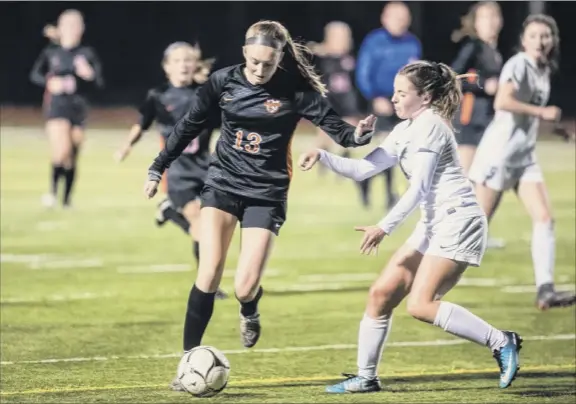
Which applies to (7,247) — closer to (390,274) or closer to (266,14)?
(390,274)

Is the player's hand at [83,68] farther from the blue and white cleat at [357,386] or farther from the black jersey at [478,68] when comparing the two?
the blue and white cleat at [357,386]

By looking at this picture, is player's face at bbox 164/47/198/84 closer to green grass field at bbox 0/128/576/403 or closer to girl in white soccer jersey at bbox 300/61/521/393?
green grass field at bbox 0/128/576/403

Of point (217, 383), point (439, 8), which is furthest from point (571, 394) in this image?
point (439, 8)

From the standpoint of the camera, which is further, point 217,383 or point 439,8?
point 439,8

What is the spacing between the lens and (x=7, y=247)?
14.0 metres

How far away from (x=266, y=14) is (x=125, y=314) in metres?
21.1

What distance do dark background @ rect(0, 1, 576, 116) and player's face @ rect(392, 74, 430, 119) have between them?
23000 mm

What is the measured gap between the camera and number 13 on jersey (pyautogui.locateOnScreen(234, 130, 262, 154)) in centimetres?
755

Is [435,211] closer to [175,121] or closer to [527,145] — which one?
[527,145]

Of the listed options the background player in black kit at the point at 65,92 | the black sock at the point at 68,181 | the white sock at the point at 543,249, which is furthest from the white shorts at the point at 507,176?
the background player in black kit at the point at 65,92

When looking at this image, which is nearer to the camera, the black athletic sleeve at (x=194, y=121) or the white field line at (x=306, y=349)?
the black athletic sleeve at (x=194, y=121)

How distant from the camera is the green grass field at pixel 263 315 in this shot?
7.81 metres

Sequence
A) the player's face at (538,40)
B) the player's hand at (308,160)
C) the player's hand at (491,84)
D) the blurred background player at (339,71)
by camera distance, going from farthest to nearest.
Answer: the blurred background player at (339,71), the player's hand at (491,84), the player's face at (538,40), the player's hand at (308,160)

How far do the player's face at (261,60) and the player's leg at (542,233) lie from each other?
334cm
